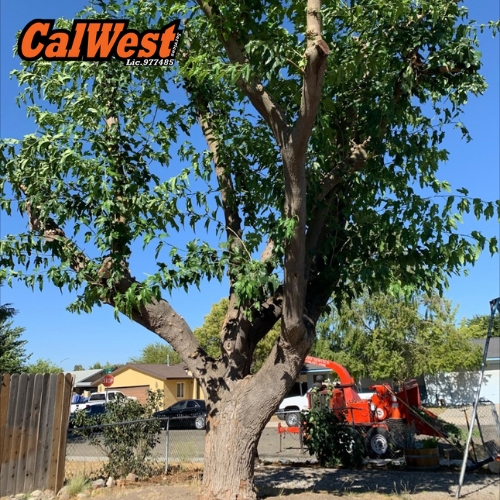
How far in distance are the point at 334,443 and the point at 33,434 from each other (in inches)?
238

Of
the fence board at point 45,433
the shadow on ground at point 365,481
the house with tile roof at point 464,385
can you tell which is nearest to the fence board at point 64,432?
the fence board at point 45,433

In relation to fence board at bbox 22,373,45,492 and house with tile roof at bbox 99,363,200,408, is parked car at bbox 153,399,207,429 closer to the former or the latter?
house with tile roof at bbox 99,363,200,408

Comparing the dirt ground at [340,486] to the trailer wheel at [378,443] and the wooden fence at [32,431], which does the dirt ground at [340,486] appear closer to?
the wooden fence at [32,431]

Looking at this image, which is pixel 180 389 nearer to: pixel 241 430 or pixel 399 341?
Answer: pixel 399 341

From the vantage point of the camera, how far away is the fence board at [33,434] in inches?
336

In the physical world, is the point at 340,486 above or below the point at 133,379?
below

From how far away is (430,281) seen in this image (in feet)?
25.2

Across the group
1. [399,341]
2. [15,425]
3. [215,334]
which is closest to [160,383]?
[215,334]

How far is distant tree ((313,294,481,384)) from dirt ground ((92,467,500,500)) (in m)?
19.4

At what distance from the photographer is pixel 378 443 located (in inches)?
513

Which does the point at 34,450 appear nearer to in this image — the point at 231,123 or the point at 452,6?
the point at 231,123

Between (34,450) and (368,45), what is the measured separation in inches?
313

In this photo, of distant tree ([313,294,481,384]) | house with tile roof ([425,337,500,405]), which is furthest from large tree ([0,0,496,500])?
house with tile roof ([425,337,500,405])

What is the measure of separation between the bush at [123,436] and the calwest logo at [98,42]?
20.5ft
